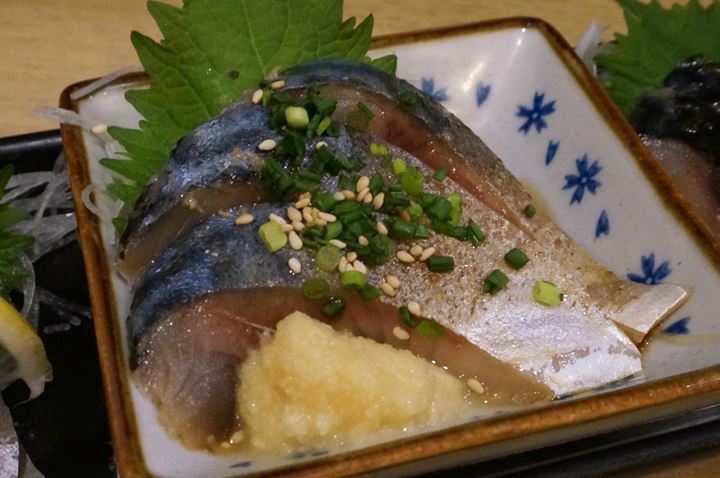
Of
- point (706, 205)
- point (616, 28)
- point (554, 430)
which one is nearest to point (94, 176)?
point (554, 430)

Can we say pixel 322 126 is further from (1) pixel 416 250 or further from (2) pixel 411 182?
(1) pixel 416 250

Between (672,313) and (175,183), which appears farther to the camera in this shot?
(672,313)

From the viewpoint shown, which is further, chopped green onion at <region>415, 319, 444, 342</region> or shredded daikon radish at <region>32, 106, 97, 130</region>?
shredded daikon radish at <region>32, 106, 97, 130</region>

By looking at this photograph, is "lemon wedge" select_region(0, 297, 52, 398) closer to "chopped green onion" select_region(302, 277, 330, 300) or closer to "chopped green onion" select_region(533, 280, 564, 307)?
"chopped green onion" select_region(302, 277, 330, 300)

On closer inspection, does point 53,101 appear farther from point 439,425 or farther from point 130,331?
point 439,425

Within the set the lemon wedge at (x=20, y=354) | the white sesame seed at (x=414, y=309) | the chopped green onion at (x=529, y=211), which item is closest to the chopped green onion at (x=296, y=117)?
the white sesame seed at (x=414, y=309)

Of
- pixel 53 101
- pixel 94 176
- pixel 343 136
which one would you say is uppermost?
pixel 343 136

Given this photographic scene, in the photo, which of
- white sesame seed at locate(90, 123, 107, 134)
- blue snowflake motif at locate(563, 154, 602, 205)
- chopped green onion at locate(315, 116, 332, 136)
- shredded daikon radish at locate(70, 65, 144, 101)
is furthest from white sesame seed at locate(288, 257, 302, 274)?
blue snowflake motif at locate(563, 154, 602, 205)
